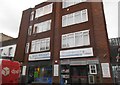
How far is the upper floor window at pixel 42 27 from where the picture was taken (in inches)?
789

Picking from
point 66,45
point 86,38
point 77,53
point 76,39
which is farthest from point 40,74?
point 86,38

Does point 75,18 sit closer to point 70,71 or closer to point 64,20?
point 64,20

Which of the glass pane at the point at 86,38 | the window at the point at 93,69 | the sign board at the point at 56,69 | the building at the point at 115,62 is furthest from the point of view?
the sign board at the point at 56,69

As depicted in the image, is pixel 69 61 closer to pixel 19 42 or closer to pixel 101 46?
pixel 101 46

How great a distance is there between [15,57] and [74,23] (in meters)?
11.7

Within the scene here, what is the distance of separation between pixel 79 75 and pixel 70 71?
3.96ft

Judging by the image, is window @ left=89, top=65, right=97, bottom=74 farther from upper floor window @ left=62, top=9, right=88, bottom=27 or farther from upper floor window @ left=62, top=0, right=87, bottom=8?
upper floor window @ left=62, top=0, right=87, bottom=8

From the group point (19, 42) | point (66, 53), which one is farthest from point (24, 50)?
point (66, 53)

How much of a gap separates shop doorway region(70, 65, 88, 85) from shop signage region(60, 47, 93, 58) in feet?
4.30

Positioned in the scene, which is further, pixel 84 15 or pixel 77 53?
pixel 84 15

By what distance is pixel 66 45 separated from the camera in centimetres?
1686

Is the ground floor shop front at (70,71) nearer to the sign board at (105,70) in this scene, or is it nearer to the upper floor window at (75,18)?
the sign board at (105,70)

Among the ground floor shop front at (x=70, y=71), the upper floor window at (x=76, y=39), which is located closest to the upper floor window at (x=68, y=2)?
the upper floor window at (x=76, y=39)

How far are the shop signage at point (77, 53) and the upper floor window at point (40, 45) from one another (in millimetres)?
2997
